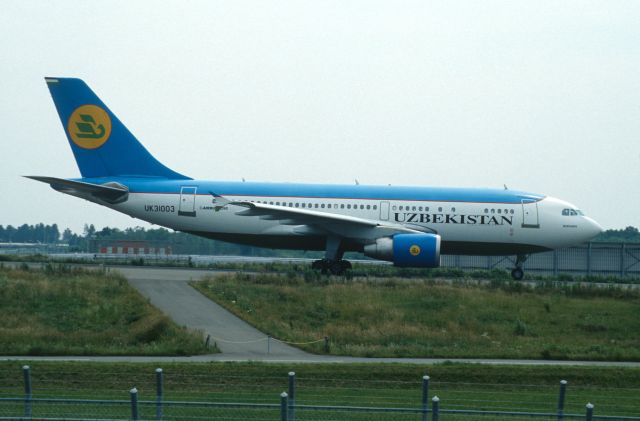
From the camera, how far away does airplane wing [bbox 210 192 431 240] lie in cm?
3559

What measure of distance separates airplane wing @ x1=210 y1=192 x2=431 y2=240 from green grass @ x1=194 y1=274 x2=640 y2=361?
8.38 feet

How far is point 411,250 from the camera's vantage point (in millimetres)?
34688

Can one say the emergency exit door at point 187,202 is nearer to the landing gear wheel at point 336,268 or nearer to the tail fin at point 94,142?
the tail fin at point 94,142

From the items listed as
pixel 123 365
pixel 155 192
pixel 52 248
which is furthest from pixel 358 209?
pixel 52 248

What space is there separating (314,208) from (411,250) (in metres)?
5.45

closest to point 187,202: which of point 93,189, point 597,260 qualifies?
point 93,189

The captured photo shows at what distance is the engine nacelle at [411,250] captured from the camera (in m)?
34.7

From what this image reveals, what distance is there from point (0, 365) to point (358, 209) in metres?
20.8

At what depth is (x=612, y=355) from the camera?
24.3 m

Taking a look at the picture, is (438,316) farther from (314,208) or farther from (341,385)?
(341,385)

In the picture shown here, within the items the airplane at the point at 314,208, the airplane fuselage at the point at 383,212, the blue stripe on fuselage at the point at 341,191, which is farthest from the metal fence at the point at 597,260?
the blue stripe on fuselage at the point at 341,191

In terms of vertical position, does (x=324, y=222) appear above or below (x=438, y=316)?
above

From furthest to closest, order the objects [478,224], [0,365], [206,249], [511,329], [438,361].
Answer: [206,249] < [478,224] < [511,329] < [438,361] < [0,365]

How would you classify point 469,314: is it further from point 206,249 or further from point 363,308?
point 206,249
